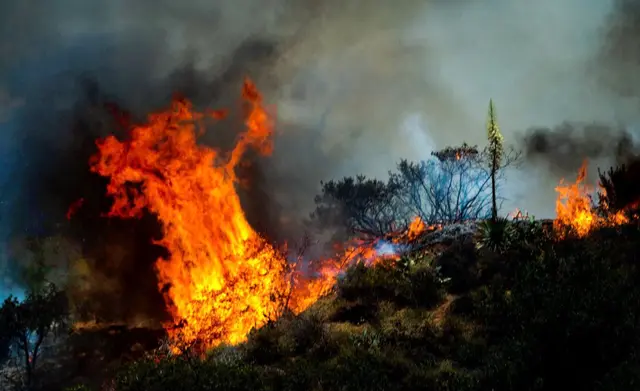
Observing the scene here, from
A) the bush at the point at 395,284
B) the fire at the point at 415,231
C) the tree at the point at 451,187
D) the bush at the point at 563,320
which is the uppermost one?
the tree at the point at 451,187

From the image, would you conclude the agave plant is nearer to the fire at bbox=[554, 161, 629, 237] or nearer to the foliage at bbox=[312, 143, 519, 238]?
the fire at bbox=[554, 161, 629, 237]

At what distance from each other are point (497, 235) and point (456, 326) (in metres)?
5.94

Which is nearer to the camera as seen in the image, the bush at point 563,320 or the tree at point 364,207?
the bush at point 563,320

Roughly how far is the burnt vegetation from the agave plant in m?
0.06

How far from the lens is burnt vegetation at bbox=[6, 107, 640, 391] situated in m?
11.1

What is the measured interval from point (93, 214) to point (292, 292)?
18.1 m

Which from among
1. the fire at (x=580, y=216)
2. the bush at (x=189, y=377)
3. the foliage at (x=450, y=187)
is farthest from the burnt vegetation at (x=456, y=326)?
the foliage at (x=450, y=187)

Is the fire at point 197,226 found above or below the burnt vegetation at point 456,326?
above

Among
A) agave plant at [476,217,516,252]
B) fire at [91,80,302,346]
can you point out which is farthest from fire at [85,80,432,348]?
agave plant at [476,217,516,252]

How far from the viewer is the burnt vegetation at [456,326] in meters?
11.1

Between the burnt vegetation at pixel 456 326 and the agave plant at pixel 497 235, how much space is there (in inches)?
2.5

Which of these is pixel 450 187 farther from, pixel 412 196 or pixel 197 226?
pixel 197 226

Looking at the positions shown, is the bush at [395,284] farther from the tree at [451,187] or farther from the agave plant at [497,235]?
the tree at [451,187]

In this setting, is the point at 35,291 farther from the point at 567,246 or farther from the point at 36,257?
the point at 567,246
